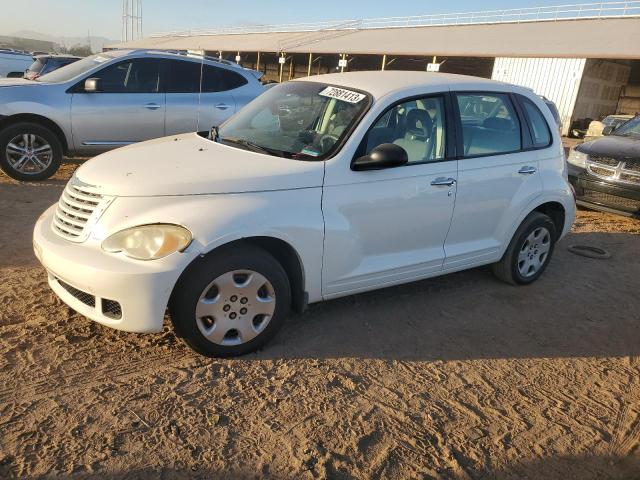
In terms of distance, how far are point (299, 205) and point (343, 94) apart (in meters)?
1.11

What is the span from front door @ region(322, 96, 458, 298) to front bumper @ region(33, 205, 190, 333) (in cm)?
106

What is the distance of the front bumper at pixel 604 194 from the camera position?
746 cm

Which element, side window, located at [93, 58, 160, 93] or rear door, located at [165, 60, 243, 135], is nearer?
side window, located at [93, 58, 160, 93]

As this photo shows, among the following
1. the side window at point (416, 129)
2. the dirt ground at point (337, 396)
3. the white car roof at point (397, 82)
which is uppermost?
the white car roof at point (397, 82)

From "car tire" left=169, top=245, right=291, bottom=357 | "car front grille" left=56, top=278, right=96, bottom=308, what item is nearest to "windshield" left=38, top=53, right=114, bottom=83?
"car front grille" left=56, top=278, right=96, bottom=308

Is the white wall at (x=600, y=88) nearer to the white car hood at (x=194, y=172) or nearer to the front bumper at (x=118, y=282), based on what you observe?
the white car hood at (x=194, y=172)

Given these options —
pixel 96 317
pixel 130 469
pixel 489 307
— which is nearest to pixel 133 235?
pixel 96 317

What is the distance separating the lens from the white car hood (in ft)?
10.4

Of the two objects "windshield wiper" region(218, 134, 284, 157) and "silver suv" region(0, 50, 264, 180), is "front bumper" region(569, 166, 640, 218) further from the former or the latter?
"windshield wiper" region(218, 134, 284, 157)

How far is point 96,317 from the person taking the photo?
3.12m

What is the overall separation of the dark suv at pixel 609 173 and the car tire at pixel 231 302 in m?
6.15

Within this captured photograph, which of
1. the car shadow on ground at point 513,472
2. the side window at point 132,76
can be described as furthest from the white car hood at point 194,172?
the side window at point 132,76

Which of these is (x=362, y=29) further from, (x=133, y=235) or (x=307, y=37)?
(x=133, y=235)

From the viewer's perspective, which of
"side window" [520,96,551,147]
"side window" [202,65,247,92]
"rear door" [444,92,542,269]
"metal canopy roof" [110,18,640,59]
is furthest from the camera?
"metal canopy roof" [110,18,640,59]
